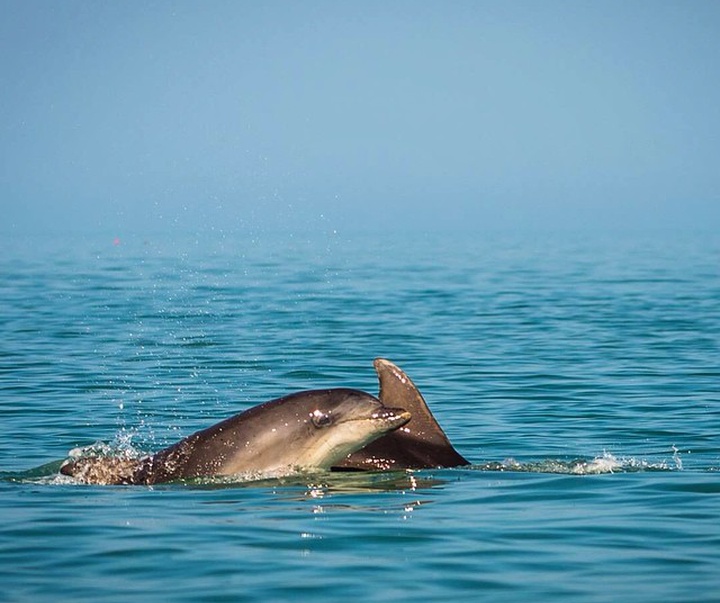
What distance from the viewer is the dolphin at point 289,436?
1212 cm

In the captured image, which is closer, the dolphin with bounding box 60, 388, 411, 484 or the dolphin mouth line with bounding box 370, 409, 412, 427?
the dolphin mouth line with bounding box 370, 409, 412, 427

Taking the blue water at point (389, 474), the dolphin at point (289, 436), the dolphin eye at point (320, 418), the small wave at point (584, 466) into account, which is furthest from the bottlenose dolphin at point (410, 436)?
the dolphin eye at point (320, 418)

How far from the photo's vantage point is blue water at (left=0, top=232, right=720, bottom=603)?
9.80m

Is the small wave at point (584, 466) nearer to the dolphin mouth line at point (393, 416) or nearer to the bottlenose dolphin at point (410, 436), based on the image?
the bottlenose dolphin at point (410, 436)

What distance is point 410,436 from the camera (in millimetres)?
13633

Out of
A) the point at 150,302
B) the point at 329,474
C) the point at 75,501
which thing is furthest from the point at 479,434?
the point at 150,302

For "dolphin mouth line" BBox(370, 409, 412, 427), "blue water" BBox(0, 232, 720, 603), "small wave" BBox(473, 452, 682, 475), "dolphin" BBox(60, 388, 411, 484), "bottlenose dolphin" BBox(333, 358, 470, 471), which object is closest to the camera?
"blue water" BBox(0, 232, 720, 603)

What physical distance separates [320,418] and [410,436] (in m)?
1.68

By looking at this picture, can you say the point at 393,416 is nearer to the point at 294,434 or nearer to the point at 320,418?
the point at 320,418

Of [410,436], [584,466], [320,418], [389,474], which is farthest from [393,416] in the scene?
[584,466]

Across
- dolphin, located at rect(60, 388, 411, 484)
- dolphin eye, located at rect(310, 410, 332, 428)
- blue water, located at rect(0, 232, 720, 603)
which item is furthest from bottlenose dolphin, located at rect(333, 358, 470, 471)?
dolphin eye, located at rect(310, 410, 332, 428)

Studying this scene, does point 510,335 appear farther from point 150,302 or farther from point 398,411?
point 398,411

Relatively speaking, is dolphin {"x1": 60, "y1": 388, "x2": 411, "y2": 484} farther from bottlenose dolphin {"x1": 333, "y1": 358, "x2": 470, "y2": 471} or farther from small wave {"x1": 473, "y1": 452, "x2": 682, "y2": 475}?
small wave {"x1": 473, "y1": 452, "x2": 682, "y2": 475}

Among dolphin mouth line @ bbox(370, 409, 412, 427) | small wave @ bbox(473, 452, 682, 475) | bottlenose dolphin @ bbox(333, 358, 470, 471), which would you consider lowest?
small wave @ bbox(473, 452, 682, 475)
